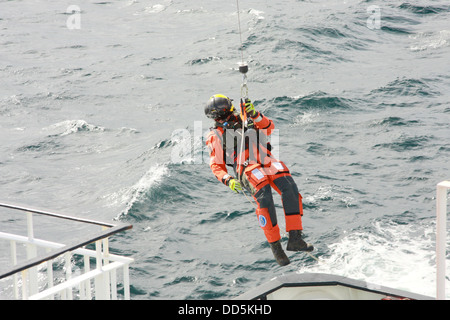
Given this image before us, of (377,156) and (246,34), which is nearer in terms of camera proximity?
(377,156)

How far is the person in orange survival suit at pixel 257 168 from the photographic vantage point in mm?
7891

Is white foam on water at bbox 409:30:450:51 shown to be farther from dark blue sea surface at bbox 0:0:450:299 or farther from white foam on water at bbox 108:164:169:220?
white foam on water at bbox 108:164:169:220

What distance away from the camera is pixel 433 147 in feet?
64.0

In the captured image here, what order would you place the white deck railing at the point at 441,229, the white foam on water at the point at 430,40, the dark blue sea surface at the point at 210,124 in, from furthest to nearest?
the white foam on water at the point at 430,40 → the dark blue sea surface at the point at 210,124 → the white deck railing at the point at 441,229

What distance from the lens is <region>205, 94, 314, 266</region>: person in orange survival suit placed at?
789cm

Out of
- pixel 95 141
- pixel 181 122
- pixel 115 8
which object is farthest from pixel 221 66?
pixel 115 8

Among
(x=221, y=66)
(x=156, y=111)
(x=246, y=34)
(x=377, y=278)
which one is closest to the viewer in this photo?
(x=377, y=278)

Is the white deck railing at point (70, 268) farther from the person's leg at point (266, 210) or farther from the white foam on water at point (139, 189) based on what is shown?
the white foam on water at point (139, 189)

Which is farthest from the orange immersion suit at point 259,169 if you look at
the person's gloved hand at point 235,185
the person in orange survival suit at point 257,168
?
the person's gloved hand at point 235,185

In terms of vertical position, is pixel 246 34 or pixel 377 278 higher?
pixel 246 34

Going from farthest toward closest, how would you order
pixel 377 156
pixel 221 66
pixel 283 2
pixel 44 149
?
pixel 283 2, pixel 221 66, pixel 44 149, pixel 377 156

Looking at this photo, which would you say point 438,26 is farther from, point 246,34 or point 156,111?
point 156,111

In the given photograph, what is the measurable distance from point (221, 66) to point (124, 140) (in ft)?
25.0

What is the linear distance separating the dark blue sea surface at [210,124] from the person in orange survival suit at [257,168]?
3.83 metres
